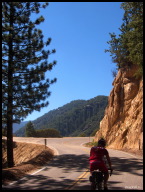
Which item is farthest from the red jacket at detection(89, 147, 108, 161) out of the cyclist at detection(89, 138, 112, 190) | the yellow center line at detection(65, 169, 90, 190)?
the yellow center line at detection(65, 169, 90, 190)

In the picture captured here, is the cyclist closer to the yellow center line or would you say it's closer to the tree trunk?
the yellow center line

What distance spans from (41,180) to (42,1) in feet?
40.1

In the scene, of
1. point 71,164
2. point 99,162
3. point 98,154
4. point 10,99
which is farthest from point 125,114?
point 99,162

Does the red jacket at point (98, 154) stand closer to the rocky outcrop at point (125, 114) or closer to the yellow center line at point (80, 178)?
the yellow center line at point (80, 178)

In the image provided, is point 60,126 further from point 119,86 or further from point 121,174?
point 121,174

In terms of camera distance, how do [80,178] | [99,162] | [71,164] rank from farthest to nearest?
[71,164], [80,178], [99,162]

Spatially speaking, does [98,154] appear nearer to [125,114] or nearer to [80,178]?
[80,178]

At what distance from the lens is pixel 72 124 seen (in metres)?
172

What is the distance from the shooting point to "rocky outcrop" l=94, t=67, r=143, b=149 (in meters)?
22.9

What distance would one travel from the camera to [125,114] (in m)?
28.1

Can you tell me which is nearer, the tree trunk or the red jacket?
the red jacket

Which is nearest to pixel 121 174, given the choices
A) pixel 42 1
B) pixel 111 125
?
pixel 42 1

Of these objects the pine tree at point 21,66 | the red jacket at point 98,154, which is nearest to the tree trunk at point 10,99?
the pine tree at point 21,66

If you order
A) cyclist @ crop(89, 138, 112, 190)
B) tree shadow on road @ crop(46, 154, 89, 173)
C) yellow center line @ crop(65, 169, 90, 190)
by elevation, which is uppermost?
cyclist @ crop(89, 138, 112, 190)
